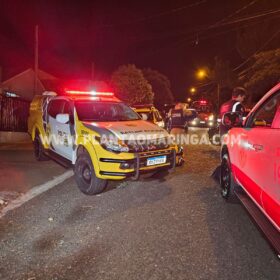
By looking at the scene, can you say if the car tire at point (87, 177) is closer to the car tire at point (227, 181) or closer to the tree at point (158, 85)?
the car tire at point (227, 181)

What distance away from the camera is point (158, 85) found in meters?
50.0

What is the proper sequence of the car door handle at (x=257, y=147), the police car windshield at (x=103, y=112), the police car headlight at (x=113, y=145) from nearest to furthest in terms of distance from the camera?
the car door handle at (x=257, y=147) → the police car headlight at (x=113, y=145) → the police car windshield at (x=103, y=112)

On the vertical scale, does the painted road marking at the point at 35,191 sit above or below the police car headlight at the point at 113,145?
below

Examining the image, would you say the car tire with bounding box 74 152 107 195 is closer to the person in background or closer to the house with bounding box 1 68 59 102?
the person in background

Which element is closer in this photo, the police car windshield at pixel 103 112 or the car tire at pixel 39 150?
the police car windshield at pixel 103 112

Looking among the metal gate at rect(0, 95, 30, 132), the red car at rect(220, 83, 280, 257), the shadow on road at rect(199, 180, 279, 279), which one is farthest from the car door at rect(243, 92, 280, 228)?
the metal gate at rect(0, 95, 30, 132)

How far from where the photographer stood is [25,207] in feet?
17.0

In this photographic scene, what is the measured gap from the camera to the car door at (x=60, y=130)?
6.47 m

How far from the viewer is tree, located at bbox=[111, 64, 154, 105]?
32.8 meters

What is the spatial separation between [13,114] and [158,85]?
3786cm

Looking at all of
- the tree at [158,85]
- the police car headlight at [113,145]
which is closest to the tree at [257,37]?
the tree at [158,85]

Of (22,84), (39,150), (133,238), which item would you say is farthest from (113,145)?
(22,84)

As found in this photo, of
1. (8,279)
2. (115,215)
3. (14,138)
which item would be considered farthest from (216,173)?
(14,138)

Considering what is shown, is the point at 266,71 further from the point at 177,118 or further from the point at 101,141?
the point at 101,141
